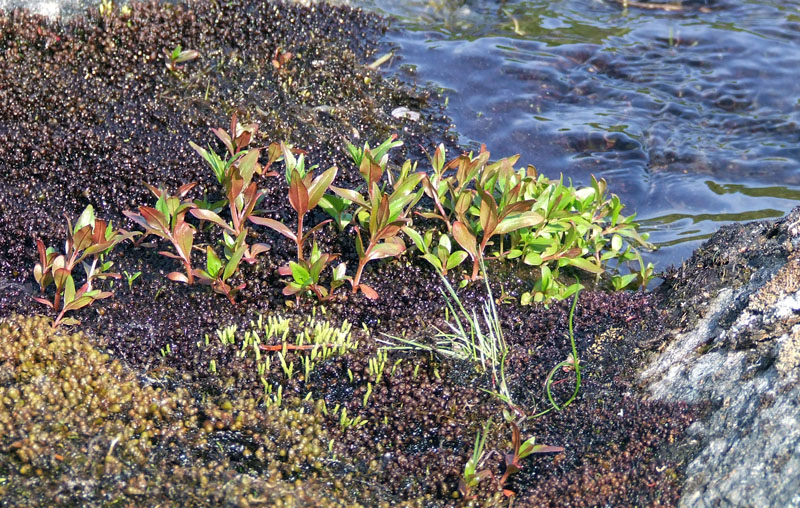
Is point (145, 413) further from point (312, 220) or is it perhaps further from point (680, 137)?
point (680, 137)

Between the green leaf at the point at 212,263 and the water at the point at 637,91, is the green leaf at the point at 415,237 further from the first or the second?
the water at the point at 637,91

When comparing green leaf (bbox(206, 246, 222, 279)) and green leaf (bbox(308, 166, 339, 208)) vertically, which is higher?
green leaf (bbox(308, 166, 339, 208))

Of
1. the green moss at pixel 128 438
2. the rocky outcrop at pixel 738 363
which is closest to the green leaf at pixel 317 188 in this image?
Result: the green moss at pixel 128 438

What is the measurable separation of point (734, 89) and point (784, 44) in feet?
4.94

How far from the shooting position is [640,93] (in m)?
8.62

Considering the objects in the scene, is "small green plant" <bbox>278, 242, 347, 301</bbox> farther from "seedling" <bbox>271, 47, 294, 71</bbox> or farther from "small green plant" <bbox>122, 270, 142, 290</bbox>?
"seedling" <bbox>271, 47, 294, 71</bbox>

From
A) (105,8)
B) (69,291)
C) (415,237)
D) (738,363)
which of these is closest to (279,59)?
(105,8)

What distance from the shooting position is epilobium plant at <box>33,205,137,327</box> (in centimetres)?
423

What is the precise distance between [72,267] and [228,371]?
50.0 inches

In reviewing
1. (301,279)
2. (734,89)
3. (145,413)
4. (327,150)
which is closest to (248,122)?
(327,150)

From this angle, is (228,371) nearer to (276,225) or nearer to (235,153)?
(276,225)

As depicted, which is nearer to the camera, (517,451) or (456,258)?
(517,451)

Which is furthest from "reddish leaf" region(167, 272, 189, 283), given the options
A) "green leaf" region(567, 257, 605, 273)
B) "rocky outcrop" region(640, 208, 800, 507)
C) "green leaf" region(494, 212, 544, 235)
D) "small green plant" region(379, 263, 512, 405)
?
"rocky outcrop" region(640, 208, 800, 507)

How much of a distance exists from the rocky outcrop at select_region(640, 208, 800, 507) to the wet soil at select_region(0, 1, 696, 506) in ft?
0.49
